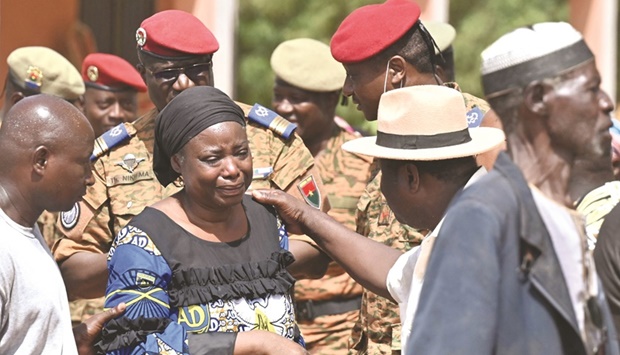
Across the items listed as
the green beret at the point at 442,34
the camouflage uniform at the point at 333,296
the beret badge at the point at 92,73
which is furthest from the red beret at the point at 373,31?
the beret badge at the point at 92,73

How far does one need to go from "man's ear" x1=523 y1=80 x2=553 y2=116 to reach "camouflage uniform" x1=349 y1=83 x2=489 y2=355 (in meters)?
1.97

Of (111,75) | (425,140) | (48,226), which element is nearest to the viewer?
(425,140)

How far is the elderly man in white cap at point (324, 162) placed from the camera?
648 centimetres

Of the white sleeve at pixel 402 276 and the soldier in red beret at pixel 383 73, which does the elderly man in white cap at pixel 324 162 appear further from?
the white sleeve at pixel 402 276

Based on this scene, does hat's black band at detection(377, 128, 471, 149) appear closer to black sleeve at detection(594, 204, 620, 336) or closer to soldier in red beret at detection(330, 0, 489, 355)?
black sleeve at detection(594, 204, 620, 336)

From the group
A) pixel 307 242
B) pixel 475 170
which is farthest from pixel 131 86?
pixel 475 170

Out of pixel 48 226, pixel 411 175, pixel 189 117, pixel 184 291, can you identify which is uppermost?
pixel 411 175

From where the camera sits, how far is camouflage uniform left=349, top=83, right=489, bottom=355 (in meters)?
4.96

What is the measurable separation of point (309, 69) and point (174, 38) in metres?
2.42

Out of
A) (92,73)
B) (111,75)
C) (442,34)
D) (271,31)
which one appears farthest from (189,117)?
(271,31)

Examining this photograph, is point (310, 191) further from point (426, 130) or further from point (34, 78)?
point (34, 78)

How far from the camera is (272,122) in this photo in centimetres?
530

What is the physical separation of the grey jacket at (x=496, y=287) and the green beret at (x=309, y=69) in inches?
182

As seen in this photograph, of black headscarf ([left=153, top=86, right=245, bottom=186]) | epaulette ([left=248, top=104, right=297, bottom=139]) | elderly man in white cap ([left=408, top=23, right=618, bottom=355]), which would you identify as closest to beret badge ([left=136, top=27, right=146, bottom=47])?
epaulette ([left=248, top=104, right=297, bottom=139])
